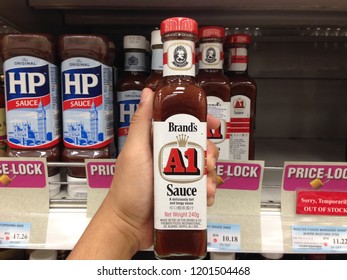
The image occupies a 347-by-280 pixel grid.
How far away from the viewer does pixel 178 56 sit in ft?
2.23

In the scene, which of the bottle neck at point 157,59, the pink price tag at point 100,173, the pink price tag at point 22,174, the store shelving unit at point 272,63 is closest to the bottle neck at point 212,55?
the bottle neck at point 157,59

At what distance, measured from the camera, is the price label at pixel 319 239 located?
32.3 inches

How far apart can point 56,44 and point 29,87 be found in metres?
0.13

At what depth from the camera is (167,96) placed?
69 cm

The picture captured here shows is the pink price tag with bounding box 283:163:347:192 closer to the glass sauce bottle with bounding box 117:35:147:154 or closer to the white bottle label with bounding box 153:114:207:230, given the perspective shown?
the white bottle label with bounding box 153:114:207:230

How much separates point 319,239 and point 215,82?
1.39ft

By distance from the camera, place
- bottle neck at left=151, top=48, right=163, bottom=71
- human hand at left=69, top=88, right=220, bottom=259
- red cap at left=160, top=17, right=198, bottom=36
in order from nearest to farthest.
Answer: red cap at left=160, top=17, right=198, bottom=36 → human hand at left=69, top=88, right=220, bottom=259 → bottle neck at left=151, top=48, right=163, bottom=71

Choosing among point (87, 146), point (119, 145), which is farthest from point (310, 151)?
point (87, 146)

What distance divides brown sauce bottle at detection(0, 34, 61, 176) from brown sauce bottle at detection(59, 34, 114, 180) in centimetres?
3

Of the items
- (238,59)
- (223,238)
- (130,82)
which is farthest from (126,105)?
(223,238)

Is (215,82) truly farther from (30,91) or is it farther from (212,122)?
(30,91)

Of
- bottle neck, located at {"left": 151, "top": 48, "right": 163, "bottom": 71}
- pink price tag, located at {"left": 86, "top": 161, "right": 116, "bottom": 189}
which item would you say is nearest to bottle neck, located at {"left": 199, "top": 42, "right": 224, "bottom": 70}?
bottle neck, located at {"left": 151, "top": 48, "right": 163, "bottom": 71}

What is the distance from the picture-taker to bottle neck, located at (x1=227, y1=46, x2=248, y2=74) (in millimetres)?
933
